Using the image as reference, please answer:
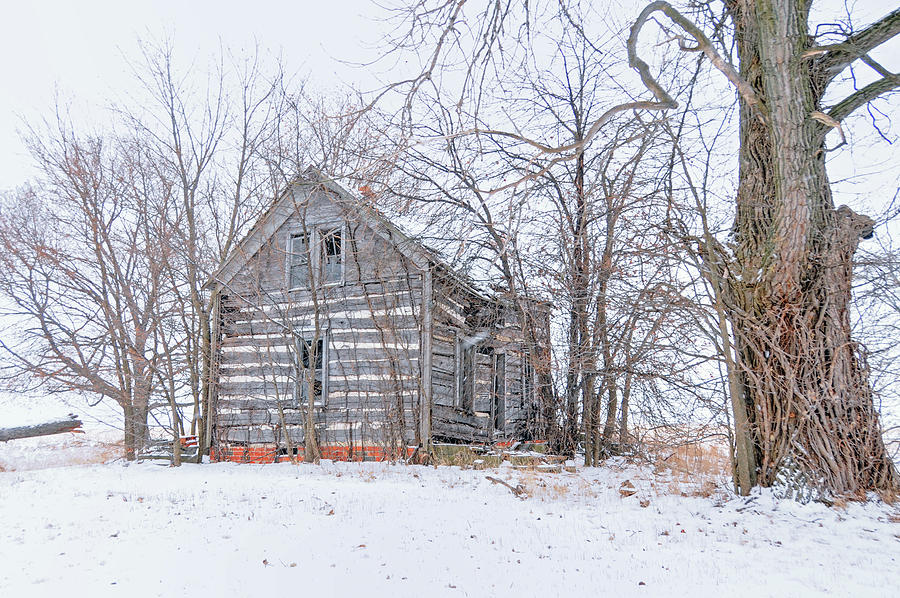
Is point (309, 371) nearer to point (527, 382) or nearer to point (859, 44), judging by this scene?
point (527, 382)

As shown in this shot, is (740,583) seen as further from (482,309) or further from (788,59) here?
(482,309)

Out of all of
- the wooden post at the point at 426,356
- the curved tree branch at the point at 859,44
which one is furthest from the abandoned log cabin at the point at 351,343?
the curved tree branch at the point at 859,44

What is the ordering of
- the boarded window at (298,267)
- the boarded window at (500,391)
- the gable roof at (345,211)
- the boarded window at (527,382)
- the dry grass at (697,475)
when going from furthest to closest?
1. the boarded window at (500,391)
2. the boarded window at (298,267)
3. the boarded window at (527,382)
4. the gable roof at (345,211)
5. the dry grass at (697,475)

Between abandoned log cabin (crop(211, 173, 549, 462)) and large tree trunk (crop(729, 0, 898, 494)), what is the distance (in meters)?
5.21

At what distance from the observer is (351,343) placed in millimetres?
13641

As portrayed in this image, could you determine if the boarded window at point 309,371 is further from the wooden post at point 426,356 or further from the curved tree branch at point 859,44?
the curved tree branch at point 859,44

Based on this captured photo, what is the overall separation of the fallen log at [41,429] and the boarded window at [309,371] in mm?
5389

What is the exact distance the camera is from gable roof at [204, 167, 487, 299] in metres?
12.3

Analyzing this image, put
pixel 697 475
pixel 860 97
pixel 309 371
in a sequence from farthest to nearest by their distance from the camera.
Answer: pixel 309 371, pixel 697 475, pixel 860 97

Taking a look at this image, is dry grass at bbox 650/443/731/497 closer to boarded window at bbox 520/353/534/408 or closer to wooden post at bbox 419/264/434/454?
boarded window at bbox 520/353/534/408

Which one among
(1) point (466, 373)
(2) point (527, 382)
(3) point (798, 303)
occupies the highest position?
(3) point (798, 303)

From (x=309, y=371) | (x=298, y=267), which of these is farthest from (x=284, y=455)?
(x=298, y=267)

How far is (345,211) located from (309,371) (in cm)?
337

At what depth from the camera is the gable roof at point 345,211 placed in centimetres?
1227
